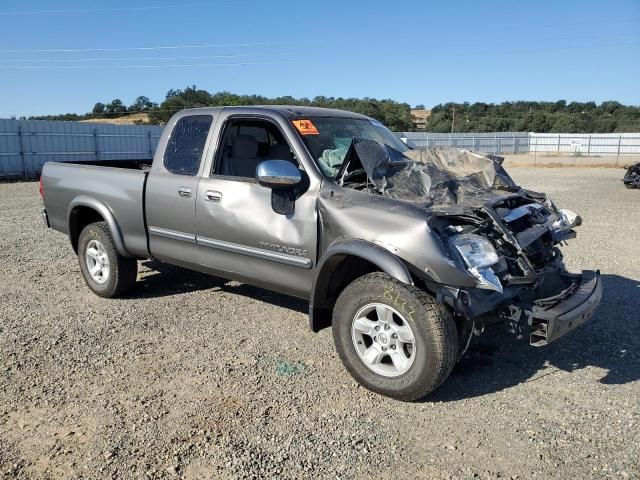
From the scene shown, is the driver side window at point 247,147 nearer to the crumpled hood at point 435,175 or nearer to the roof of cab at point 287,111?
the roof of cab at point 287,111

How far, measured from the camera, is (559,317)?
346cm

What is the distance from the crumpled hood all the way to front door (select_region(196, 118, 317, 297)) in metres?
0.57

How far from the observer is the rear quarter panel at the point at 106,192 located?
5.45 metres

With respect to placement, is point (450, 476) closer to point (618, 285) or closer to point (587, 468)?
point (587, 468)

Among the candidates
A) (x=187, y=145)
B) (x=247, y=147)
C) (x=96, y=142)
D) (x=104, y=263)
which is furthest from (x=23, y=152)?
(x=247, y=147)

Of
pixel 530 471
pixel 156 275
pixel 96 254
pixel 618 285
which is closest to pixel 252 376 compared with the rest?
pixel 530 471

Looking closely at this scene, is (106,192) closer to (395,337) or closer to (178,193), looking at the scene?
(178,193)

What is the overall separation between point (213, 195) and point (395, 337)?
2.06 metres

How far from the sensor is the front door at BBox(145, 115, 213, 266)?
5.02 m

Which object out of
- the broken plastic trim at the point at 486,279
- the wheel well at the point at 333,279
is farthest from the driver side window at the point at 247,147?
the broken plastic trim at the point at 486,279

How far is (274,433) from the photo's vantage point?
3.35m

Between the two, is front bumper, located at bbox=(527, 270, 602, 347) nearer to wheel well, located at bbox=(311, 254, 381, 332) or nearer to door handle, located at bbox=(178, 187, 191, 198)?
wheel well, located at bbox=(311, 254, 381, 332)

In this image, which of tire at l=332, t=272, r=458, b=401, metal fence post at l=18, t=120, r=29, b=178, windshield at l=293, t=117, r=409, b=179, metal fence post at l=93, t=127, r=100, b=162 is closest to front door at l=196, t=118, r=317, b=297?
windshield at l=293, t=117, r=409, b=179

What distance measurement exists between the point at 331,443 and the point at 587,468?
4.63 feet
